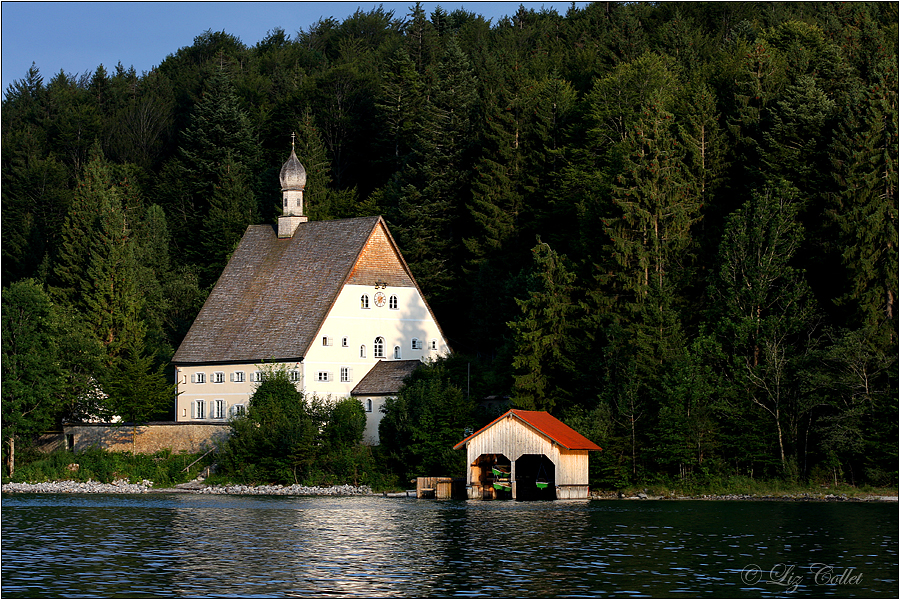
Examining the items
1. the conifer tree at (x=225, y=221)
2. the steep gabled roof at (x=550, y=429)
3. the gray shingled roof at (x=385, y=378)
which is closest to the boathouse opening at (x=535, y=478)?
the steep gabled roof at (x=550, y=429)

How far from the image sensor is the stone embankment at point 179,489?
2557 inches

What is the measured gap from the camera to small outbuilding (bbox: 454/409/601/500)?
58000 millimetres

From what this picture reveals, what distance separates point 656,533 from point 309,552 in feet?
40.8

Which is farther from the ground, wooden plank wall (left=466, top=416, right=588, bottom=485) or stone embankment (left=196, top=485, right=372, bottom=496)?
wooden plank wall (left=466, top=416, right=588, bottom=485)

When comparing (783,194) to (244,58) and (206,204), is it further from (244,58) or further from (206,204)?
(244,58)

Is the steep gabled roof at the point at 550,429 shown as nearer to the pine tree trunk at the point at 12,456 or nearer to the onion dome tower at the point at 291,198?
the pine tree trunk at the point at 12,456

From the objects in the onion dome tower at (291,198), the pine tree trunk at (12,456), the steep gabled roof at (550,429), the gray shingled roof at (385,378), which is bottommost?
the pine tree trunk at (12,456)

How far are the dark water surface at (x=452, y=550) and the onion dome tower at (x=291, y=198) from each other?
3198 cm

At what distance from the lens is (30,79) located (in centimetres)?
13425

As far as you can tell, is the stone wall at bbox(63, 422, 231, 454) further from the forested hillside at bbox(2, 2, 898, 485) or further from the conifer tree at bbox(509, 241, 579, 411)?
the conifer tree at bbox(509, 241, 579, 411)

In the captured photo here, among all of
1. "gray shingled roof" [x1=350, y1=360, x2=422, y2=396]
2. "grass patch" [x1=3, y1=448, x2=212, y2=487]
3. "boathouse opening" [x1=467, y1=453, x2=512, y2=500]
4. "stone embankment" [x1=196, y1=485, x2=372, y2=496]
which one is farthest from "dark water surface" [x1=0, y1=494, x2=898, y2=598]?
"gray shingled roof" [x1=350, y1=360, x2=422, y2=396]

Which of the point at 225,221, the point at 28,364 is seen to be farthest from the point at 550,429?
the point at 225,221

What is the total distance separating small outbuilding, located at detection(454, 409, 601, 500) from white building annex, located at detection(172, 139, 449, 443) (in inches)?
499

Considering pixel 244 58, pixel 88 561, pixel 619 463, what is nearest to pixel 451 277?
pixel 619 463
